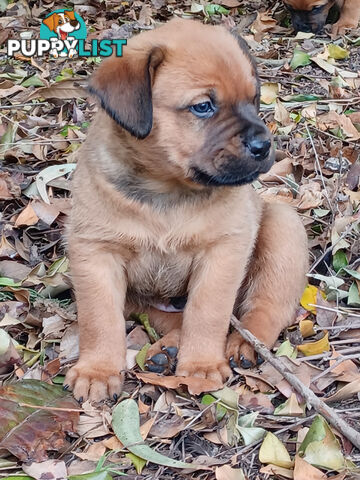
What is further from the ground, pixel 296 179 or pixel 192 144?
pixel 192 144

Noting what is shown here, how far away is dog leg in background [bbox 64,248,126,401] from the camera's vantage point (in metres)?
3.31

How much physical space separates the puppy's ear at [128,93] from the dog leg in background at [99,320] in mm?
678

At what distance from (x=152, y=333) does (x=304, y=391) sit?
0.97 m

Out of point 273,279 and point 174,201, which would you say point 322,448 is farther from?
point 174,201

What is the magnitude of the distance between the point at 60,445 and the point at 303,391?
3.40 ft

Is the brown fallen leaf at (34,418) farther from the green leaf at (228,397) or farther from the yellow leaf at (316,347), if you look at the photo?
the yellow leaf at (316,347)

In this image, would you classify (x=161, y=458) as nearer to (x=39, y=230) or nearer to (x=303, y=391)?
(x=303, y=391)

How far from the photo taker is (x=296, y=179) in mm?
5145

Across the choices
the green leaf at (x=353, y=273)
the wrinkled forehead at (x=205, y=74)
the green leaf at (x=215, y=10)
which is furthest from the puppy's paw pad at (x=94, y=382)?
the green leaf at (x=215, y=10)

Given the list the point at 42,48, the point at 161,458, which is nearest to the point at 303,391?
the point at 161,458

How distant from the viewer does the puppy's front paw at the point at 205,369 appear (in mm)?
3328

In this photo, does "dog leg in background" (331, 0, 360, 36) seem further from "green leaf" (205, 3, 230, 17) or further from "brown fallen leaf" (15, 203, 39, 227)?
"brown fallen leaf" (15, 203, 39, 227)

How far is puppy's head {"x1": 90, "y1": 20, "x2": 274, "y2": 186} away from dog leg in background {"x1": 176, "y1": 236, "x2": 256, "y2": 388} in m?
0.42

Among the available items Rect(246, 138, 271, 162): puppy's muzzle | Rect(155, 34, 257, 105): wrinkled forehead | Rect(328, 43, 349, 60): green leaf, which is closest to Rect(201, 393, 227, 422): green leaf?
Rect(246, 138, 271, 162): puppy's muzzle
